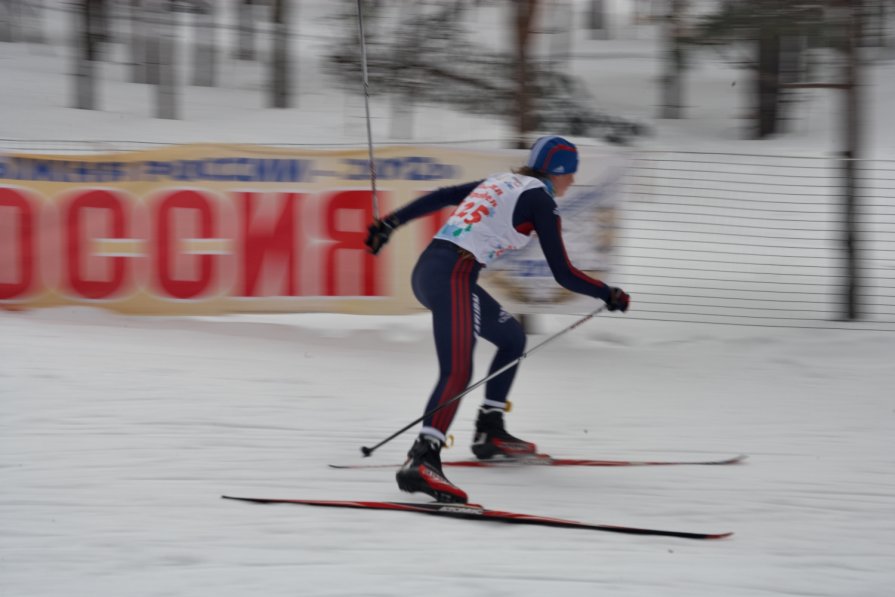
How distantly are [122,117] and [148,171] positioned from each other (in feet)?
43.5

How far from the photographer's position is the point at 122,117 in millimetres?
20172

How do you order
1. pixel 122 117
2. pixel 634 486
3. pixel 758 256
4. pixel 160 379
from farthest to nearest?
pixel 122 117
pixel 758 256
pixel 160 379
pixel 634 486

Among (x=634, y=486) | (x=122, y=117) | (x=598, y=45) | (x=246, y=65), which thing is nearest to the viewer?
(x=634, y=486)

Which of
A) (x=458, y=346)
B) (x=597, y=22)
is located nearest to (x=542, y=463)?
(x=458, y=346)

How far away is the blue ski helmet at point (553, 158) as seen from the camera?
4625 millimetres

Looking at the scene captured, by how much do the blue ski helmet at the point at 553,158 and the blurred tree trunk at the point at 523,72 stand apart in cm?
375

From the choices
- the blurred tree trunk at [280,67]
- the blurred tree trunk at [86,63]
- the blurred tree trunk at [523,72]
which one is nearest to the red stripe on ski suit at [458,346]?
the blurred tree trunk at [523,72]

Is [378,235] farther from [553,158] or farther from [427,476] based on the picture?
[427,476]

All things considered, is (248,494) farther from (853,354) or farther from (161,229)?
(853,354)

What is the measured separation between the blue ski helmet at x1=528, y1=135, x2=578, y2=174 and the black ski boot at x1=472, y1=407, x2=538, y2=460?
119 cm

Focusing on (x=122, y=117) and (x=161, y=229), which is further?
(x=122, y=117)

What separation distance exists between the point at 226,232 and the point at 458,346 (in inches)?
151

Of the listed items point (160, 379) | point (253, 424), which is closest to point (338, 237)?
point (160, 379)

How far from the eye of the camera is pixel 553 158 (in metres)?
4.62
